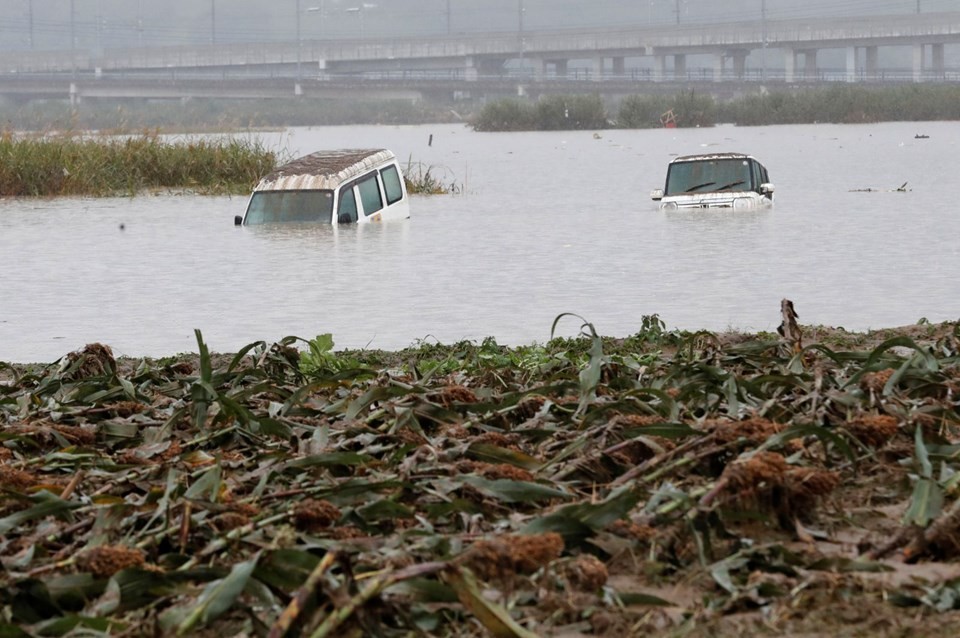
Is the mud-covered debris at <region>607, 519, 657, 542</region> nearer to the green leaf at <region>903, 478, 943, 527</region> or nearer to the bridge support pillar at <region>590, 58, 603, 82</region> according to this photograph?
the green leaf at <region>903, 478, 943, 527</region>

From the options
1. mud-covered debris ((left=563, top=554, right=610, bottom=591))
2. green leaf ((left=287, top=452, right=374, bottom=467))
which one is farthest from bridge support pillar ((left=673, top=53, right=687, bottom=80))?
mud-covered debris ((left=563, top=554, right=610, bottom=591))

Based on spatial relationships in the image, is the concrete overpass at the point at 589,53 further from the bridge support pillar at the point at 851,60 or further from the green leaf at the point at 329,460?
the green leaf at the point at 329,460

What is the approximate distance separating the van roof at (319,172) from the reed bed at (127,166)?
11.2m

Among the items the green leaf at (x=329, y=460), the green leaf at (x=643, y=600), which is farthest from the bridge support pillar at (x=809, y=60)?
the green leaf at (x=643, y=600)

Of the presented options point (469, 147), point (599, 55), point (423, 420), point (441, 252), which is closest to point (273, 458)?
point (423, 420)

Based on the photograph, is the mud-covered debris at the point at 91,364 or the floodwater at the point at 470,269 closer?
the mud-covered debris at the point at 91,364

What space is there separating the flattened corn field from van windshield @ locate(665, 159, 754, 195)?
68.1 feet

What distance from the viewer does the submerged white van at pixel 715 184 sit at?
2739 cm

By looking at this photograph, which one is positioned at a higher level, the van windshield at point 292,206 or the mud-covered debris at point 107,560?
the van windshield at point 292,206

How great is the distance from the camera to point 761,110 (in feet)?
306

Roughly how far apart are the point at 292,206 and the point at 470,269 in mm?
4935

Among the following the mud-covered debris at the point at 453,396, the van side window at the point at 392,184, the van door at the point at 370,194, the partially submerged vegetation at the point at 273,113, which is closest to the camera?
the mud-covered debris at the point at 453,396

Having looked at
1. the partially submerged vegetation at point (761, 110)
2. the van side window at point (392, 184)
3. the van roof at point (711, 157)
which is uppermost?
the partially submerged vegetation at point (761, 110)

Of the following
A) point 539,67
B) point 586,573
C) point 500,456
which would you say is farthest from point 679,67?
point 586,573
